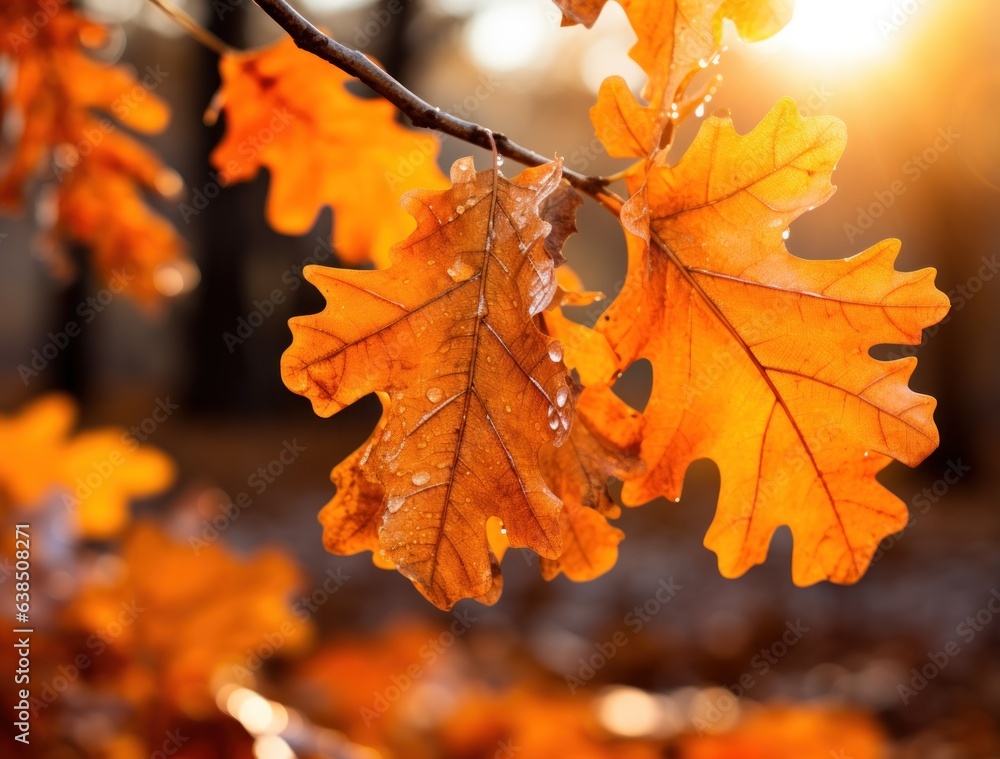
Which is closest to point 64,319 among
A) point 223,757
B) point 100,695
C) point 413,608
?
point 413,608

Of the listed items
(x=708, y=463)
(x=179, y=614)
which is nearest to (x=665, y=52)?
(x=179, y=614)

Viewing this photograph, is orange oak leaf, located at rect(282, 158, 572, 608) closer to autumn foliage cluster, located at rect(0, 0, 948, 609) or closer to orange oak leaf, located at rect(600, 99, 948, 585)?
autumn foliage cluster, located at rect(0, 0, 948, 609)

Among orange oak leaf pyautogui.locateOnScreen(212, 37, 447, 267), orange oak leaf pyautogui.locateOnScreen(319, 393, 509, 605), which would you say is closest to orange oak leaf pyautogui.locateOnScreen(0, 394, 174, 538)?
orange oak leaf pyautogui.locateOnScreen(212, 37, 447, 267)

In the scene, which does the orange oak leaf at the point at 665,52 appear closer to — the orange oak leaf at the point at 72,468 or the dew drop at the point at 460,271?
the dew drop at the point at 460,271

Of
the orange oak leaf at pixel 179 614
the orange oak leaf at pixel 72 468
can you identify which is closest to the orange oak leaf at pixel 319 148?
the orange oak leaf at pixel 179 614

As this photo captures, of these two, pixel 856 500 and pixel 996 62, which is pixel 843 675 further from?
pixel 996 62

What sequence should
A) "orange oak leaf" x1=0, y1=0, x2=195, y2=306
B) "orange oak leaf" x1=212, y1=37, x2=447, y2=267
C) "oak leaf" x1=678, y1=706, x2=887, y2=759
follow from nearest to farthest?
"orange oak leaf" x1=212, y1=37, x2=447, y2=267, "orange oak leaf" x1=0, y1=0, x2=195, y2=306, "oak leaf" x1=678, y1=706, x2=887, y2=759

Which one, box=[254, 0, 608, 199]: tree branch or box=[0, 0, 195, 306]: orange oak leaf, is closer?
box=[254, 0, 608, 199]: tree branch
